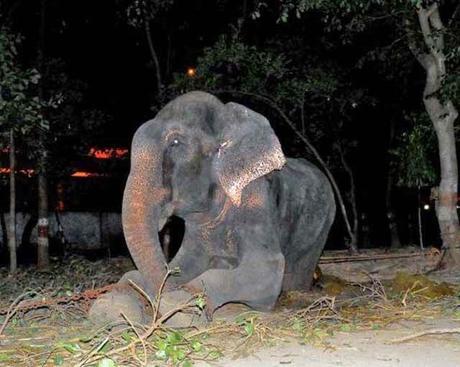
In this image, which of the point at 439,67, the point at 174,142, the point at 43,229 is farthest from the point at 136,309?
the point at 43,229

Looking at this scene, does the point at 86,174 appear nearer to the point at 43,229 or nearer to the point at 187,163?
the point at 43,229

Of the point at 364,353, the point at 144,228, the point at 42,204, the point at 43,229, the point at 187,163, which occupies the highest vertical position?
the point at 187,163

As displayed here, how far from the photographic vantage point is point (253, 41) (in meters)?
19.5

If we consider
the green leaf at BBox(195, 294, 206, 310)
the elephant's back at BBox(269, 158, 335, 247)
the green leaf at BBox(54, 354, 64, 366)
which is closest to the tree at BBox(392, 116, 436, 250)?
the elephant's back at BBox(269, 158, 335, 247)

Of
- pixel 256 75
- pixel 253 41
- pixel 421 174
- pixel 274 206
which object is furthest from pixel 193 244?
pixel 253 41

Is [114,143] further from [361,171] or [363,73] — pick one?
[361,171]

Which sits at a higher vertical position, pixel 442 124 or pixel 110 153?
pixel 110 153

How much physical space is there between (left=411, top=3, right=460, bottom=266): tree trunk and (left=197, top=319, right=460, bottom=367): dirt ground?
20.3ft

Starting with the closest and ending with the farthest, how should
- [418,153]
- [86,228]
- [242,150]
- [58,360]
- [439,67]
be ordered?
[58,360] < [242,150] < [439,67] < [418,153] < [86,228]

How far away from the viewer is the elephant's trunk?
19.1 feet

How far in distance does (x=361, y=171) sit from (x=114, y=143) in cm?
1269

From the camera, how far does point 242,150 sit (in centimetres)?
649

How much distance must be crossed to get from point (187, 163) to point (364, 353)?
2.27 m

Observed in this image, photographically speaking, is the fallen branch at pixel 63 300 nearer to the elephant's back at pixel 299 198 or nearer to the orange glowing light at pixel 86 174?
the elephant's back at pixel 299 198
